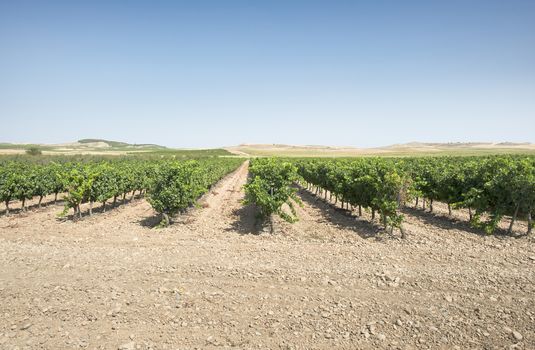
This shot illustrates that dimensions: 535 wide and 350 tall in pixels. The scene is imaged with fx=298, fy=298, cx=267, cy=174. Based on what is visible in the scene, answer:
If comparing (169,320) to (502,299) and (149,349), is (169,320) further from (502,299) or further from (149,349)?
(502,299)

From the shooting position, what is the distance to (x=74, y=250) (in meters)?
13.9

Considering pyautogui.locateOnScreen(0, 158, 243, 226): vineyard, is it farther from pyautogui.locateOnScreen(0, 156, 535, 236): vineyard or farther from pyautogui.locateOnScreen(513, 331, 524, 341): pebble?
pyautogui.locateOnScreen(513, 331, 524, 341): pebble

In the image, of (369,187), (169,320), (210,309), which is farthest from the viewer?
(369,187)

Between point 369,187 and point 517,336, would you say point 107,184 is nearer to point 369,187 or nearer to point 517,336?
point 369,187

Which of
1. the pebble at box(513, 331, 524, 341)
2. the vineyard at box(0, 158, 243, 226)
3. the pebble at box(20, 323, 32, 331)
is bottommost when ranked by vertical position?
the pebble at box(513, 331, 524, 341)

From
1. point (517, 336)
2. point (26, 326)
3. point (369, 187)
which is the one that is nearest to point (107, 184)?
point (26, 326)

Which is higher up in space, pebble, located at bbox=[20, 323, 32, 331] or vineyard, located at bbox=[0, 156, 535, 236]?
vineyard, located at bbox=[0, 156, 535, 236]

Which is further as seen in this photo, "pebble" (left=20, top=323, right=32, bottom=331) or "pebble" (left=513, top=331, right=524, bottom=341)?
"pebble" (left=20, top=323, right=32, bottom=331)

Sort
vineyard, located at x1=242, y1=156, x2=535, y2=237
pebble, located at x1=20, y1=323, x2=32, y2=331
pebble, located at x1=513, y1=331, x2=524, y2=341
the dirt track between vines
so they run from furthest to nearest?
vineyard, located at x1=242, y1=156, x2=535, y2=237, pebble, located at x1=20, y1=323, x2=32, y2=331, the dirt track between vines, pebble, located at x1=513, y1=331, x2=524, y2=341

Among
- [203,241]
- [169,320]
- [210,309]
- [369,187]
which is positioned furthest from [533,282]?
[203,241]

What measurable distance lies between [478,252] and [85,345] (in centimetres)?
1576

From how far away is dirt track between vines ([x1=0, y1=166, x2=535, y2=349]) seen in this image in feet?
25.5

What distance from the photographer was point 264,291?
32.9ft

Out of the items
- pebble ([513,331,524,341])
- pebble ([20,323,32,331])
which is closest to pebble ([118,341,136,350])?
pebble ([20,323,32,331])
